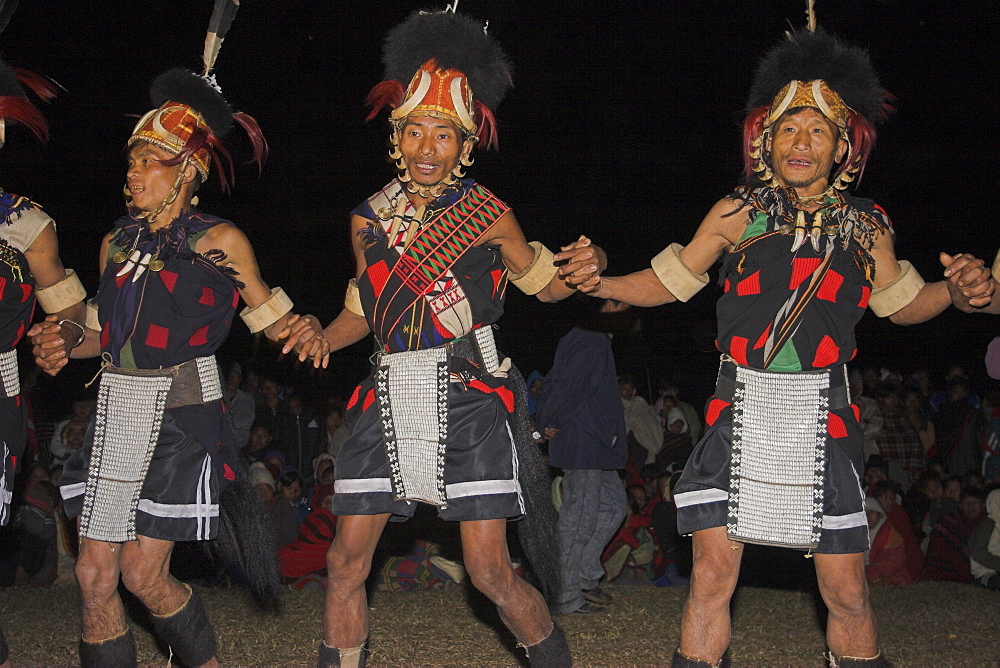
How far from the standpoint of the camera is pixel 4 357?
4320mm

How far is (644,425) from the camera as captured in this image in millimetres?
9805

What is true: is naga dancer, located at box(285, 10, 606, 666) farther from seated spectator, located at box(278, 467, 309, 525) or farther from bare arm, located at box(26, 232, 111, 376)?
seated spectator, located at box(278, 467, 309, 525)

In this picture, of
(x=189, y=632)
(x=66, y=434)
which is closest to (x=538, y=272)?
(x=189, y=632)

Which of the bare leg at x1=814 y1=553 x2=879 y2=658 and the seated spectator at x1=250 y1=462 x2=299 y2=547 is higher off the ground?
the bare leg at x1=814 y1=553 x2=879 y2=658

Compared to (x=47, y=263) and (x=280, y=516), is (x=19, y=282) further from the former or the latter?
(x=280, y=516)

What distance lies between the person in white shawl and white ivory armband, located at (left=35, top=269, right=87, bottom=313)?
5901 mm

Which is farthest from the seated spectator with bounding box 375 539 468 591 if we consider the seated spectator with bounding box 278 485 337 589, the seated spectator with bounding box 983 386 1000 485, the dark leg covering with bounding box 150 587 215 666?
the seated spectator with bounding box 983 386 1000 485

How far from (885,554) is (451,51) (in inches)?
206

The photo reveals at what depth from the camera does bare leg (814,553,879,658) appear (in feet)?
11.8

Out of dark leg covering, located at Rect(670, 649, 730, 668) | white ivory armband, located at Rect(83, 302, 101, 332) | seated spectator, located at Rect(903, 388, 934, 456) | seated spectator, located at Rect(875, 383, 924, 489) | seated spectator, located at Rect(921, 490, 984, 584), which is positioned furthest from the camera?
seated spectator, located at Rect(903, 388, 934, 456)

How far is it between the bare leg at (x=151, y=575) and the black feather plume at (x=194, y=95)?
5.77 feet

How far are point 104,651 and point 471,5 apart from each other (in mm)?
4141

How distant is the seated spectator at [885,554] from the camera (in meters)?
7.56

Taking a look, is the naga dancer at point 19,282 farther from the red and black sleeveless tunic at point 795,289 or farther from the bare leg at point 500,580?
the red and black sleeveless tunic at point 795,289
